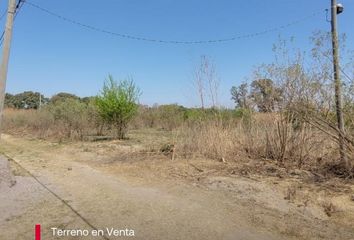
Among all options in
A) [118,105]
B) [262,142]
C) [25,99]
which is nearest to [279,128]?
[262,142]

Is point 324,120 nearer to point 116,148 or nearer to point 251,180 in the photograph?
point 251,180

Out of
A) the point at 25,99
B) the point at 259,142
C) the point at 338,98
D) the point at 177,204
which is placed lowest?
the point at 177,204

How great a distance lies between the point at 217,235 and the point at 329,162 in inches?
203

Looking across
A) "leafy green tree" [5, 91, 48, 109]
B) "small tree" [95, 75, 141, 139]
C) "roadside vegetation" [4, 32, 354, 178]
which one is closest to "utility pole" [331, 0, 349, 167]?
"roadside vegetation" [4, 32, 354, 178]

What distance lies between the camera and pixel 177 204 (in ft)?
22.7

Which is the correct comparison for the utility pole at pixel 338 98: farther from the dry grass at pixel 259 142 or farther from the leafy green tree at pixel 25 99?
the leafy green tree at pixel 25 99

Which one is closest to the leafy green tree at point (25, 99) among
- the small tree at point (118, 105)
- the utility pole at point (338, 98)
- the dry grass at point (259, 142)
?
the small tree at point (118, 105)

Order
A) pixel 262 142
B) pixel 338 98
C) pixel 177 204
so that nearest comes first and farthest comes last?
1. pixel 177 204
2. pixel 338 98
3. pixel 262 142

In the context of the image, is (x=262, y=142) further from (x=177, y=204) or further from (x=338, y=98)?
(x=177, y=204)

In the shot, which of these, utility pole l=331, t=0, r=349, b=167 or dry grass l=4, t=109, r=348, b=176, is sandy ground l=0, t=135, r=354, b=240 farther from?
utility pole l=331, t=0, r=349, b=167

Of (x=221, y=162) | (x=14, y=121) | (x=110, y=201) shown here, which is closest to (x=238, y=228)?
(x=110, y=201)

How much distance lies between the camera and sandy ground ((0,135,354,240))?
18.0 ft

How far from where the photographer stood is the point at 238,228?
5535mm

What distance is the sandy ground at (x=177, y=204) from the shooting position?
18.0 ft
